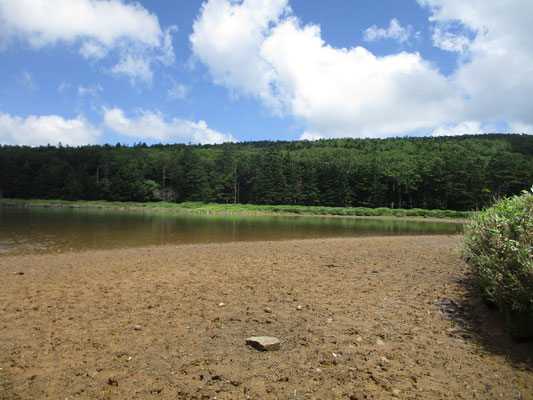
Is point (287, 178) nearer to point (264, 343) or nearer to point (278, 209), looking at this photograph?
point (278, 209)

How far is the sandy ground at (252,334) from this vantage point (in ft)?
12.1

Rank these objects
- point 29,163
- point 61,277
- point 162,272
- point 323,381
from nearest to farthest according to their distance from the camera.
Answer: point 323,381 → point 61,277 → point 162,272 → point 29,163

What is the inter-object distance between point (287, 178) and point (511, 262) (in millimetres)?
80029

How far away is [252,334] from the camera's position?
16.6ft

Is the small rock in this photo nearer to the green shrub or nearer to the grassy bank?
the green shrub

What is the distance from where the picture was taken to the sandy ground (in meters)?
3.68

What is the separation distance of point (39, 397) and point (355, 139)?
6024 inches

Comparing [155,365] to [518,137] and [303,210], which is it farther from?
[518,137]

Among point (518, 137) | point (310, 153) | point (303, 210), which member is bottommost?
point (303, 210)

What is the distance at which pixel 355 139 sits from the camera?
146 metres

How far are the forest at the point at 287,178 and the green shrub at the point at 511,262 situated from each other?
7106 centimetres

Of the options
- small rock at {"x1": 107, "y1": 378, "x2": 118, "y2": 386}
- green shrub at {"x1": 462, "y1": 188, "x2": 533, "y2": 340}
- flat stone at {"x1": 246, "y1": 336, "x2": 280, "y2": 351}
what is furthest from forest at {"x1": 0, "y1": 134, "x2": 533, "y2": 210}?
small rock at {"x1": 107, "y1": 378, "x2": 118, "y2": 386}

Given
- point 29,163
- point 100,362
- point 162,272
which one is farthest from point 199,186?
point 100,362

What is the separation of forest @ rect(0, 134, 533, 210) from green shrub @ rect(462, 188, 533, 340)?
71056 mm
